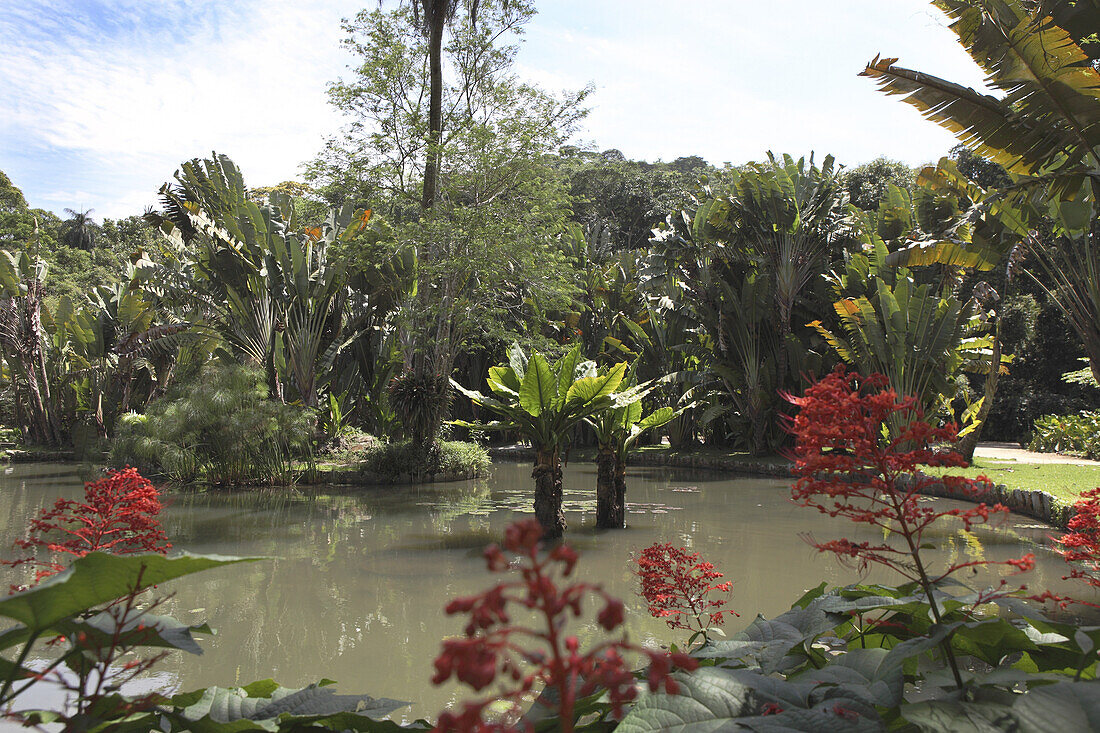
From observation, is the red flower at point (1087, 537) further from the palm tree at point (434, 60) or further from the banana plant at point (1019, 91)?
the palm tree at point (434, 60)

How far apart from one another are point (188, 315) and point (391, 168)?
8364 mm

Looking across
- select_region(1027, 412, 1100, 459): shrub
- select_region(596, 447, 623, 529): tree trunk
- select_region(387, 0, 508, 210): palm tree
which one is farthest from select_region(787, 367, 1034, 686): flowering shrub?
select_region(1027, 412, 1100, 459): shrub

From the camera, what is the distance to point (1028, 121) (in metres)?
5.68

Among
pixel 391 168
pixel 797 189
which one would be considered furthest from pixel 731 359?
pixel 391 168

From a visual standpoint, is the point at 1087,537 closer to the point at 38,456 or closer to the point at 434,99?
the point at 434,99

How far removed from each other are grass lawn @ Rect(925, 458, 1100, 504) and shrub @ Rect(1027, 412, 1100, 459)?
2367mm

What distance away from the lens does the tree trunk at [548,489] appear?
6988 millimetres

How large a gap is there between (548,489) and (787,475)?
7566mm

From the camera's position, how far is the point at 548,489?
7.03 metres

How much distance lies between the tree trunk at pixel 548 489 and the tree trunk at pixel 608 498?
843mm

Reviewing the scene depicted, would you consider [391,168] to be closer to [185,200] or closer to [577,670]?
[185,200]

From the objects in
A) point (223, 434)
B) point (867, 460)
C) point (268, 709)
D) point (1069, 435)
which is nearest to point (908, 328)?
point (1069, 435)

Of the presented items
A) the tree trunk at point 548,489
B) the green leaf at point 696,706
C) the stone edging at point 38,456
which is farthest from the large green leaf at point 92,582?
the stone edging at point 38,456

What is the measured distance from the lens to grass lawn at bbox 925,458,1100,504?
824cm
